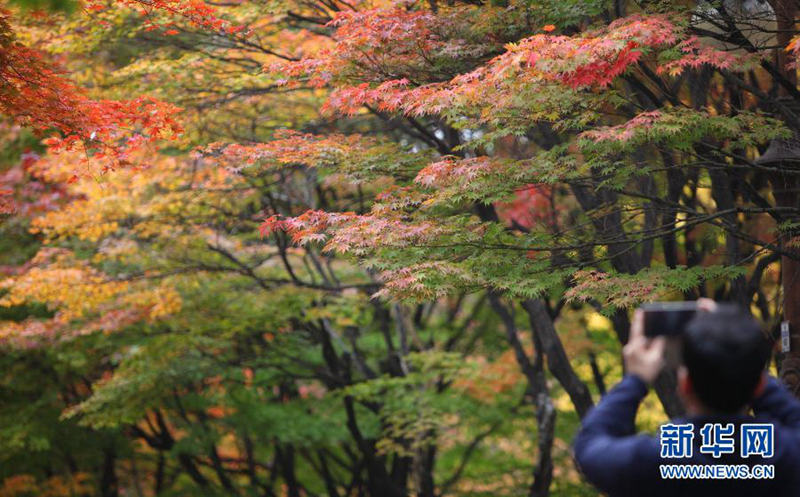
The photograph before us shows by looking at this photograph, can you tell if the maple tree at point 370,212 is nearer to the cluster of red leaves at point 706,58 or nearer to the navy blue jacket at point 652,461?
the cluster of red leaves at point 706,58

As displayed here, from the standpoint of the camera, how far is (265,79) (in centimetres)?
800

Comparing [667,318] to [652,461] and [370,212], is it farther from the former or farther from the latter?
[370,212]

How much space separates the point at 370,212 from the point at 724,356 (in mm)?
5295

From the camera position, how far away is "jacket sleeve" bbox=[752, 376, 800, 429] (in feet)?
6.84

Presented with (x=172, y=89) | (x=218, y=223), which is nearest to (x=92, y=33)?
(x=172, y=89)

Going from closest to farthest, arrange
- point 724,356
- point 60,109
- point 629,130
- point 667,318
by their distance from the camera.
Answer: point 724,356, point 667,318, point 629,130, point 60,109

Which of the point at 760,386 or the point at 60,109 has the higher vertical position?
the point at 60,109

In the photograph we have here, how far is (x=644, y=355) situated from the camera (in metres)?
2.08

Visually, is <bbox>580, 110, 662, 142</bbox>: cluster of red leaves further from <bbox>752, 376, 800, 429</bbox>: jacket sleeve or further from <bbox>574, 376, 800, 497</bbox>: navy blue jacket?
<bbox>574, 376, 800, 497</bbox>: navy blue jacket

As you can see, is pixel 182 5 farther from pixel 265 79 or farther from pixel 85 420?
pixel 85 420

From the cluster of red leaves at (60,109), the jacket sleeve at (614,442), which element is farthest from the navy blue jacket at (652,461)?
the cluster of red leaves at (60,109)

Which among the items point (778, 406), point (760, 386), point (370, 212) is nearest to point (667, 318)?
point (760, 386)

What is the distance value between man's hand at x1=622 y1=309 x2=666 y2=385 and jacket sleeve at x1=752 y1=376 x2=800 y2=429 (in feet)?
1.05

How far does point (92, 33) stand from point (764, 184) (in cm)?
814
